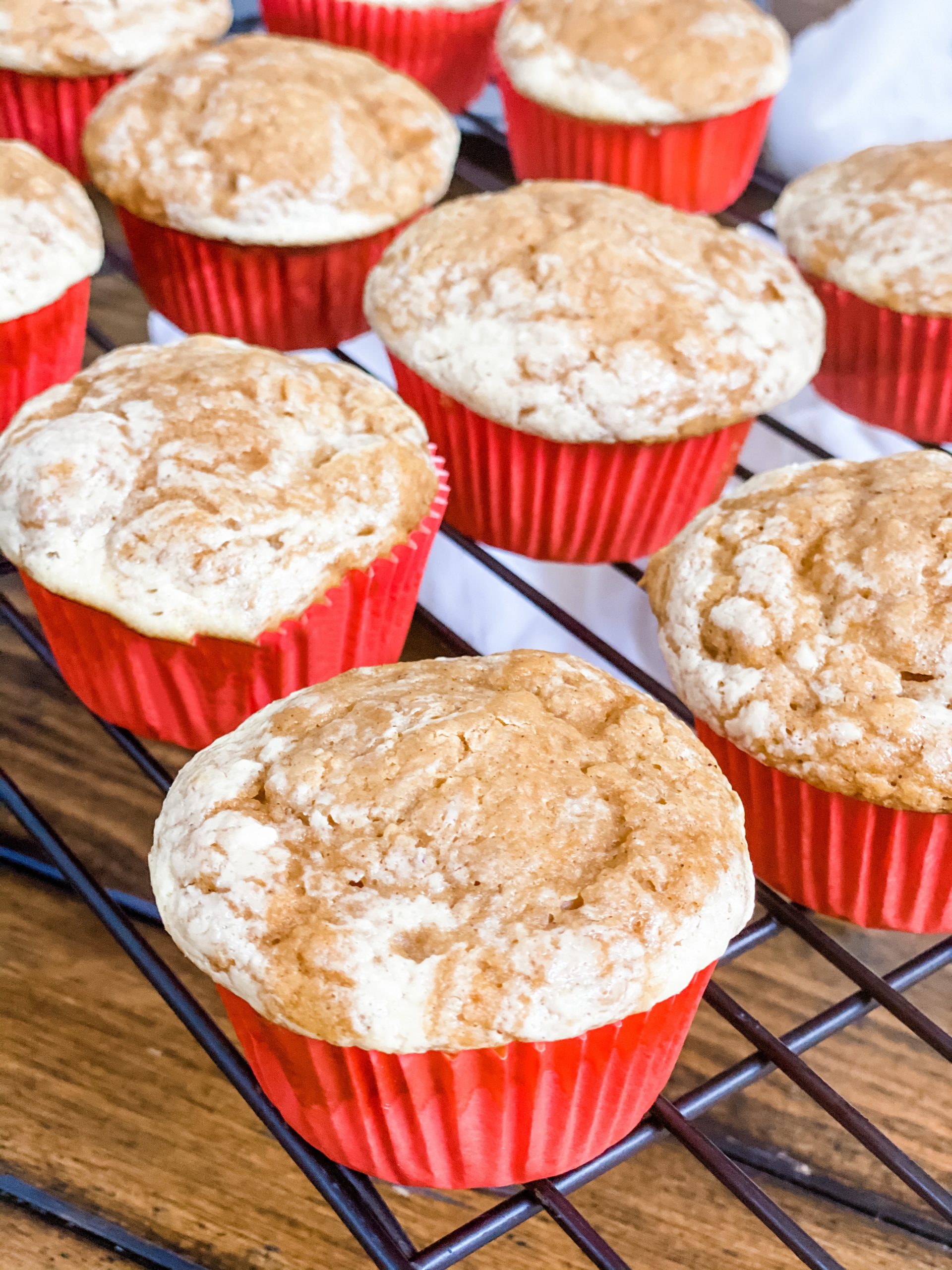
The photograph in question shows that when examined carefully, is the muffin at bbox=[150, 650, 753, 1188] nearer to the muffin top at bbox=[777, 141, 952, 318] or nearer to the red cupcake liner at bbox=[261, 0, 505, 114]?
the muffin top at bbox=[777, 141, 952, 318]

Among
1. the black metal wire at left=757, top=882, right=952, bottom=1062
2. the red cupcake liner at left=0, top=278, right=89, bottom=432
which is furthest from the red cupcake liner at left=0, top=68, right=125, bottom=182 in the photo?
the black metal wire at left=757, top=882, right=952, bottom=1062

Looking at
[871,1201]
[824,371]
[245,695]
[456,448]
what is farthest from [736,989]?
[824,371]

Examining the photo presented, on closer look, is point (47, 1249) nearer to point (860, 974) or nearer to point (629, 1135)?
point (629, 1135)

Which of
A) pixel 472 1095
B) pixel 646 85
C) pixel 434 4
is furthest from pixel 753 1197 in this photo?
pixel 434 4

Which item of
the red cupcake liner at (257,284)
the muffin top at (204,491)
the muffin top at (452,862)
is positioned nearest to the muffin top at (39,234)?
the red cupcake liner at (257,284)

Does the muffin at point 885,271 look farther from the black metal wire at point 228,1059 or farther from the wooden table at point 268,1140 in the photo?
the black metal wire at point 228,1059

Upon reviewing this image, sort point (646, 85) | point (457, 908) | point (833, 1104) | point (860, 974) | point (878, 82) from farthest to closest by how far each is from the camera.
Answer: point (878, 82)
point (646, 85)
point (860, 974)
point (833, 1104)
point (457, 908)
